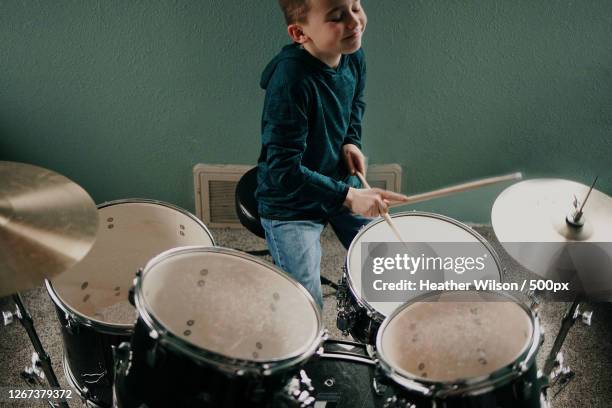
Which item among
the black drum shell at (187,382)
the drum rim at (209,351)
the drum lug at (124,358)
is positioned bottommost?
the drum lug at (124,358)

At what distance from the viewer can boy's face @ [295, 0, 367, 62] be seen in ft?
4.56

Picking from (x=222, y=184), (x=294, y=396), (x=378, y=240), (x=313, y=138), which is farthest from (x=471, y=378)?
(x=222, y=184)

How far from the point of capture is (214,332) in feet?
4.26

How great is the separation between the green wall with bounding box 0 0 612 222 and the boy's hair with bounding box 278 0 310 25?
345 mm

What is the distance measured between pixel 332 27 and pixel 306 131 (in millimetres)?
254

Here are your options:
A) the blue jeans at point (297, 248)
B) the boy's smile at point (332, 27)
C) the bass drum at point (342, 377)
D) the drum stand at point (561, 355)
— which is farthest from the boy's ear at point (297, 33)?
the drum stand at point (561, 355)

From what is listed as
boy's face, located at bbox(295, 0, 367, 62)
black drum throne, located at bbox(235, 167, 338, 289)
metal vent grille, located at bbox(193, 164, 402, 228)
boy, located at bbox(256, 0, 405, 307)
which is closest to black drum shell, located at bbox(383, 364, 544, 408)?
boy, located at bbox(256, 0, 405, 307)

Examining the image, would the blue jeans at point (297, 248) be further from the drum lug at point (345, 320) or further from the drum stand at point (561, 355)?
the drum stand at point (561, 355)

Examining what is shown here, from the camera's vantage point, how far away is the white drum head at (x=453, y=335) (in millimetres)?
1253

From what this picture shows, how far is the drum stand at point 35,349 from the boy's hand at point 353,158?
864mm

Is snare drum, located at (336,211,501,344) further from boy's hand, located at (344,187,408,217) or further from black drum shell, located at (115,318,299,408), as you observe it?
black drum shell, located at (115,318,299,408)

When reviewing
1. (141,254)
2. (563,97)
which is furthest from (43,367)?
(563,97)

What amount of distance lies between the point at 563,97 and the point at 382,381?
124 cm

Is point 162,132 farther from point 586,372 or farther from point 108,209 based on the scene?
point 586,372
